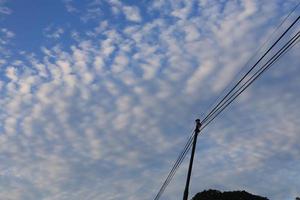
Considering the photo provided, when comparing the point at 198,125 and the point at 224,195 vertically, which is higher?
the point at 224,195

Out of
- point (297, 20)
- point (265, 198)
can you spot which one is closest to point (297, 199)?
point (265, 198)

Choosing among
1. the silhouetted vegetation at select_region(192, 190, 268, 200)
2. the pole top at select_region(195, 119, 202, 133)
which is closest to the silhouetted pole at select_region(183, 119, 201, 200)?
the pole top at select_region(195, 119, 202, 133)

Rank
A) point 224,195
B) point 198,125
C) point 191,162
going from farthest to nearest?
point 224,195
point 198,125
point 191,162

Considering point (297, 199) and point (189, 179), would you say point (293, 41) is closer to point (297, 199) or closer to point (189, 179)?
point (189, 179)

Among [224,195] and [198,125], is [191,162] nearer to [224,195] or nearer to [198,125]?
[198,125]

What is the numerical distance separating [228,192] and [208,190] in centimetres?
273

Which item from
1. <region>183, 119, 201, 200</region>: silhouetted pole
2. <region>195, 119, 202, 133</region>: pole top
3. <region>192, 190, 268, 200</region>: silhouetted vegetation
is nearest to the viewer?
<region>183, 119, 201, 200</region>: silhouetted pole

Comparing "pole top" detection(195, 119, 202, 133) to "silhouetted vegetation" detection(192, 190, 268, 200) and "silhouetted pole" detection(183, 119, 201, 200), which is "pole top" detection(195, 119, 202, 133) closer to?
"silhouetted pole" detection(183, 119, 201, 200)

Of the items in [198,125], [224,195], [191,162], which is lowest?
[191,162]

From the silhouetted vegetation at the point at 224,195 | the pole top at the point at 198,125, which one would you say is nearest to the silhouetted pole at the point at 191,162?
the pole top at the point at 198,125

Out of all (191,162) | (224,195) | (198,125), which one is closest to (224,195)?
(224,195)

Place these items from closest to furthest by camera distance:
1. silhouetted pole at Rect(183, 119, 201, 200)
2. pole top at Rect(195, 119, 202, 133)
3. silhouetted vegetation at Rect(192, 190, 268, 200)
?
silhouetted pole at Rect(183, 119, 201, 200), pole top at Rect(195, 119, 202, 133), silhouetted vegetation at Rect(192, 190, 268, 200)

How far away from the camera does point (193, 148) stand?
28.7 m

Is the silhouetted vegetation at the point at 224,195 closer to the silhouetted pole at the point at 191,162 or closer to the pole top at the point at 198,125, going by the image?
the silhouetted pole at the point at 191,162
